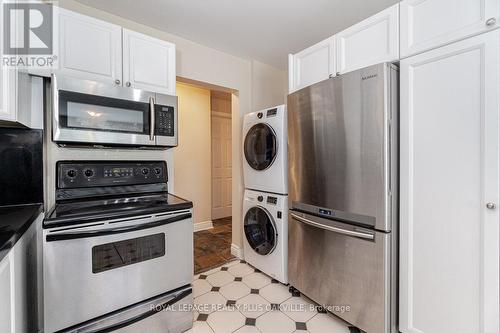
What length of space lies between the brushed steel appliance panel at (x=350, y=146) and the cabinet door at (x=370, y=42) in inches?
6.0

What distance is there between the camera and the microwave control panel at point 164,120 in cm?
174

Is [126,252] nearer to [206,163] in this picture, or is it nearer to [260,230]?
[260,230]

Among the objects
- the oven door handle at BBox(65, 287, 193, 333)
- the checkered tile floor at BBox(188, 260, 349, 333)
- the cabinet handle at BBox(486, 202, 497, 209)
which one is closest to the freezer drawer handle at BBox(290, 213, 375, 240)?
the cabinet handle at BBox(486, 202, 497, 209)

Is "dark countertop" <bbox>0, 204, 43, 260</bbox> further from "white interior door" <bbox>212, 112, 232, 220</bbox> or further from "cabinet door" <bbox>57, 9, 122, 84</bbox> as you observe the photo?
"white interior door" <bbox>212, 112, 232, 220</bbox>

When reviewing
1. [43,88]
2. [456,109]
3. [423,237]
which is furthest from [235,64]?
[423,237]

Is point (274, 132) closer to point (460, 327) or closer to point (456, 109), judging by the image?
point (456, 109)

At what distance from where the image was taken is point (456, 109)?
121 centimetres

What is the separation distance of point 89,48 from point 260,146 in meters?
1.62

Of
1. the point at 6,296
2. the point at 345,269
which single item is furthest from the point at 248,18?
the point at 6,296

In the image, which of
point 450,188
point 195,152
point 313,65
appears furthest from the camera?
point 195,152

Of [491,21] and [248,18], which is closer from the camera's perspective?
[491,21]

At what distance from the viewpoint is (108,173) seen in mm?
1682

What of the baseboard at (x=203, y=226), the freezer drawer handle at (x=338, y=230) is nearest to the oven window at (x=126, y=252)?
the freezer drawer handle at (x=338, y=230)

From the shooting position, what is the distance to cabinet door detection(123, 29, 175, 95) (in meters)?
1.70
